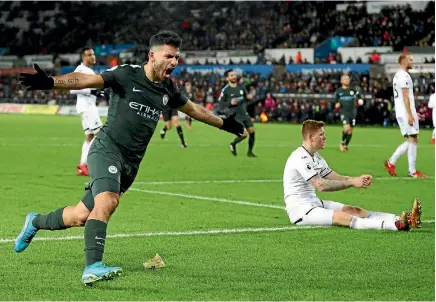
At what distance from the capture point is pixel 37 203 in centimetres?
1334

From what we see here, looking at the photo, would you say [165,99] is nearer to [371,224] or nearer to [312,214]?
[312,214]

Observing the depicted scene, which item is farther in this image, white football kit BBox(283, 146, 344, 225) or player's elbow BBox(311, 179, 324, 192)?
white football kit BBox(283, 146, 344, 225)

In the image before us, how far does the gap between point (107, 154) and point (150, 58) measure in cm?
95

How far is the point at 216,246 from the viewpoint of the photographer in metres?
9.65

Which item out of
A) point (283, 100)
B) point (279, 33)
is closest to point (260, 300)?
point (283, 100)

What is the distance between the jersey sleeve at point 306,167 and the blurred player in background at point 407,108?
7996mm

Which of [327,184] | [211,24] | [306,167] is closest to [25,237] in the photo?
[306,167]

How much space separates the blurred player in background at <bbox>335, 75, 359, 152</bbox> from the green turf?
22.1ft

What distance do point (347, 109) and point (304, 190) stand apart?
18.2 metres

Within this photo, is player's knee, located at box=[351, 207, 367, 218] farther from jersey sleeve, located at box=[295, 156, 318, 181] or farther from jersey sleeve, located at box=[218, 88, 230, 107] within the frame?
jersey sleeve, located at box=[218, 88, 230, 107]

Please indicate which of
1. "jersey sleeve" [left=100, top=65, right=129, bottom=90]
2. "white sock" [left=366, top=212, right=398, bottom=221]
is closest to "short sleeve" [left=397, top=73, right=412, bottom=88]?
"white sock" [left=366, top=212, right=398, bottom=221]

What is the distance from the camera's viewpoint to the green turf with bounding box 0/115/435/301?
7305 mm

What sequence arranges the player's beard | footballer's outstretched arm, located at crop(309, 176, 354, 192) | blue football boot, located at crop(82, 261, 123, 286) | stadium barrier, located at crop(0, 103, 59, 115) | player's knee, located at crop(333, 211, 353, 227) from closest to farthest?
blue football boot, located at crop(82, 261, 123, 286) → the player's beard → footballer's outstretched arm, located at crop(309, 176, 354, 192) → player's knee, located at crop(333, 211, 353, 227) → stadium barrier, located at crop(0, 103, 59, 115)

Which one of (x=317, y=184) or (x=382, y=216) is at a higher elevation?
(x=317, y=184)
